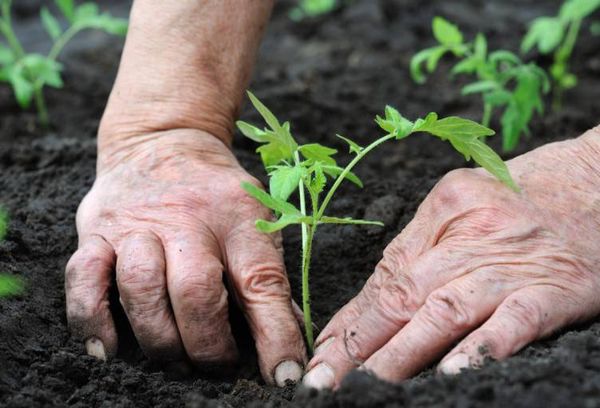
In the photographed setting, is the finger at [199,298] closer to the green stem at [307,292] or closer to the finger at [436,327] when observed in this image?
the green stem at [307,292]

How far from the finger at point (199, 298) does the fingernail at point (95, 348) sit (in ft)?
0.74

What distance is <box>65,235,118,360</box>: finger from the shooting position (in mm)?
2156

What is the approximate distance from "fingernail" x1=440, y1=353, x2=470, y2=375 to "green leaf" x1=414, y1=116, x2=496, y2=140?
1.76 ft

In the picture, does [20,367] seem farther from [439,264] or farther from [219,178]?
[439,264]

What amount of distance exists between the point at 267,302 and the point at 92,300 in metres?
0.48

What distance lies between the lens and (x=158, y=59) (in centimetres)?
271

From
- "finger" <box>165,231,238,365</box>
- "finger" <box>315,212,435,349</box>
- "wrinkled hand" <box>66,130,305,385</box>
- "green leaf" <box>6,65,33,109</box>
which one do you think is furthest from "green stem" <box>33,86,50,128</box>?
"finger" <box>315,212,435,349</box>

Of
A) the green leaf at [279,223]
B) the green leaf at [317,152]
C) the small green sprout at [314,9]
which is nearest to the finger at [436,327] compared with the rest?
the green leaf at [279,223]

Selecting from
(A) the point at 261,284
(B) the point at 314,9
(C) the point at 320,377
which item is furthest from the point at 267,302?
(B) the point at 314,9

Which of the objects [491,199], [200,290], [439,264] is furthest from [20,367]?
[491,199]

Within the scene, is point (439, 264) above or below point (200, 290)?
above

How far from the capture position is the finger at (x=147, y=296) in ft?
6.95

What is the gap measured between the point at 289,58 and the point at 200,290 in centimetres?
331

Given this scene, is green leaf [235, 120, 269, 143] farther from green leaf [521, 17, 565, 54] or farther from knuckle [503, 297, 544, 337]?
green leaf [521, 17, 565, 54]
